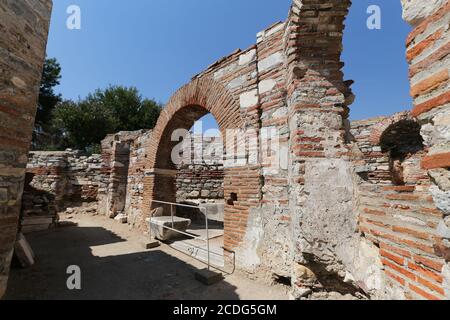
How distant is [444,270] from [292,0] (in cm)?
330

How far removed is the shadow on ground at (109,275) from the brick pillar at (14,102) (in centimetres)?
116

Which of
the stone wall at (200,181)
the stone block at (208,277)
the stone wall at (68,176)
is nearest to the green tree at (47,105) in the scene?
the stone wall at (68,176)

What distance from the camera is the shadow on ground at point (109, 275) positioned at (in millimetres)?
3088

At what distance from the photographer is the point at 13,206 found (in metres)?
2.34


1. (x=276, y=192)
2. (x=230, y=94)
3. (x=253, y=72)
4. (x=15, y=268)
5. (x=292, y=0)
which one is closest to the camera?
(x=292, y=0)

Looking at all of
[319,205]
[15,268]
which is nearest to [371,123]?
[319,205]

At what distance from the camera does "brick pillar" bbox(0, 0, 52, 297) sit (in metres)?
2.23

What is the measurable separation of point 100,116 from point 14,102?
17.3 meters

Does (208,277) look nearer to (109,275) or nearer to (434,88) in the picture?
(109,275)

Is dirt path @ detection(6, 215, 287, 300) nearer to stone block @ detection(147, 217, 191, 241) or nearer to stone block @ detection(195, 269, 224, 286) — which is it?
stone block @ detection(195, 269, 224, 286)

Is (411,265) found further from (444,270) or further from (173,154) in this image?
(173,154)

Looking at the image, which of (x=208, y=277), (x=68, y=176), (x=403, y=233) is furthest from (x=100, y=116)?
(x=403, y=233)

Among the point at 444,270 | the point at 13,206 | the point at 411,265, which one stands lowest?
the point at 411,265

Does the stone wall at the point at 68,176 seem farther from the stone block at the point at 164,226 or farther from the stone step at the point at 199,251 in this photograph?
the stone step at the point at 199,251
